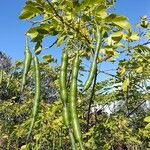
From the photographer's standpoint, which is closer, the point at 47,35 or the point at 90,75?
the point at 90,75

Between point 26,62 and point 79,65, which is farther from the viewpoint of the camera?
point 79,65

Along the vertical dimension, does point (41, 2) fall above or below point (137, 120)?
below

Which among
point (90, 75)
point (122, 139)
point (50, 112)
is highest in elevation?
point (50, 112)

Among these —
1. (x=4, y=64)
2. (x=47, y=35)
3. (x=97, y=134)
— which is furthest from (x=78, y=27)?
(x=4, y=64)

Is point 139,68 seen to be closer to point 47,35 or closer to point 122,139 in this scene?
point 122,139

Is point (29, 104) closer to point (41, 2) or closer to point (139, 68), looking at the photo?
point (139, 68)

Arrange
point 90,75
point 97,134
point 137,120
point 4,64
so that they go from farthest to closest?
point 4,64, point 137,120, point 97,134, point 90,75

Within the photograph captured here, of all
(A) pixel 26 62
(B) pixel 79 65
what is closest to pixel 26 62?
(A) pixel 26 62

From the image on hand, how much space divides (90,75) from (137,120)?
20.2 feet

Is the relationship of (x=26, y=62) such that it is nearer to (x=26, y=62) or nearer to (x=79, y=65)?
(x=26, y=62)

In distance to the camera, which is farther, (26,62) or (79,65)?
(79,65)

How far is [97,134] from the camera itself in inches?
212

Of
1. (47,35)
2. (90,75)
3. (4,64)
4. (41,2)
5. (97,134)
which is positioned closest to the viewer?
(90,75)

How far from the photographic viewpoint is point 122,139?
18.3 ft
